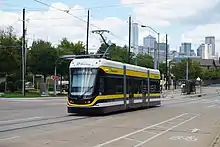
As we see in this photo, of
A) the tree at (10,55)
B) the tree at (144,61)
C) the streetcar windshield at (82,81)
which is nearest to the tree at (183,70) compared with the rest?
the tree at (144,61)

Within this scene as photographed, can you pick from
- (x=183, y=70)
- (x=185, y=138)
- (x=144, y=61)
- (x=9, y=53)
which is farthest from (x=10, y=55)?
(x=183, y=70)

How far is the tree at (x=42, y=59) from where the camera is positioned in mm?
72438

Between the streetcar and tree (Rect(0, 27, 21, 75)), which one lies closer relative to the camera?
the streetcar

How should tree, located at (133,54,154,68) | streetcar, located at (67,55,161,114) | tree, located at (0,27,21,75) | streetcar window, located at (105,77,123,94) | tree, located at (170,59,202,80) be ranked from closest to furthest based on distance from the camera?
streetcar, located at (67,55,161,114)
streetcar window, located at (105,77,123,94)
tree, located at (0,27,21,75)
tree, located at (133,54,154,68)
tree, located at (170,59,202,80)

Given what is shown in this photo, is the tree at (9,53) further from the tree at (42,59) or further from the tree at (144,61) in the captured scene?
the tree at (144,61)

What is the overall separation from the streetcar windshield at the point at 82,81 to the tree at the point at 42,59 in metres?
46.4

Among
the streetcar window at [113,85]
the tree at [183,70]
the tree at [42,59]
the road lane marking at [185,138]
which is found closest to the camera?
the road lane marking at [185,138]

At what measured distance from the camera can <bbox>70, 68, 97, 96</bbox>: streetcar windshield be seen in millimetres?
25344

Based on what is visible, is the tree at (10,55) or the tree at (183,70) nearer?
the tree at (10,55)

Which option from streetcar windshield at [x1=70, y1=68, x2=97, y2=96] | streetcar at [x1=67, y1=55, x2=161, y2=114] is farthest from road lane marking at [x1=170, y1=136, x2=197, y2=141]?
streetcar windshield at [x1=70, y1=68, x2=97, y2=96]

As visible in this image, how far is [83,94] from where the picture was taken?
2527 centimetres

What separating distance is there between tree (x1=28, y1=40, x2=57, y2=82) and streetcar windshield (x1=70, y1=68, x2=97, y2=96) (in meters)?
46.4

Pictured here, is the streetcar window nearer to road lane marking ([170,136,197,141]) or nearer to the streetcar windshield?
the streetcar windshield

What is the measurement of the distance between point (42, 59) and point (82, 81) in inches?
1897
